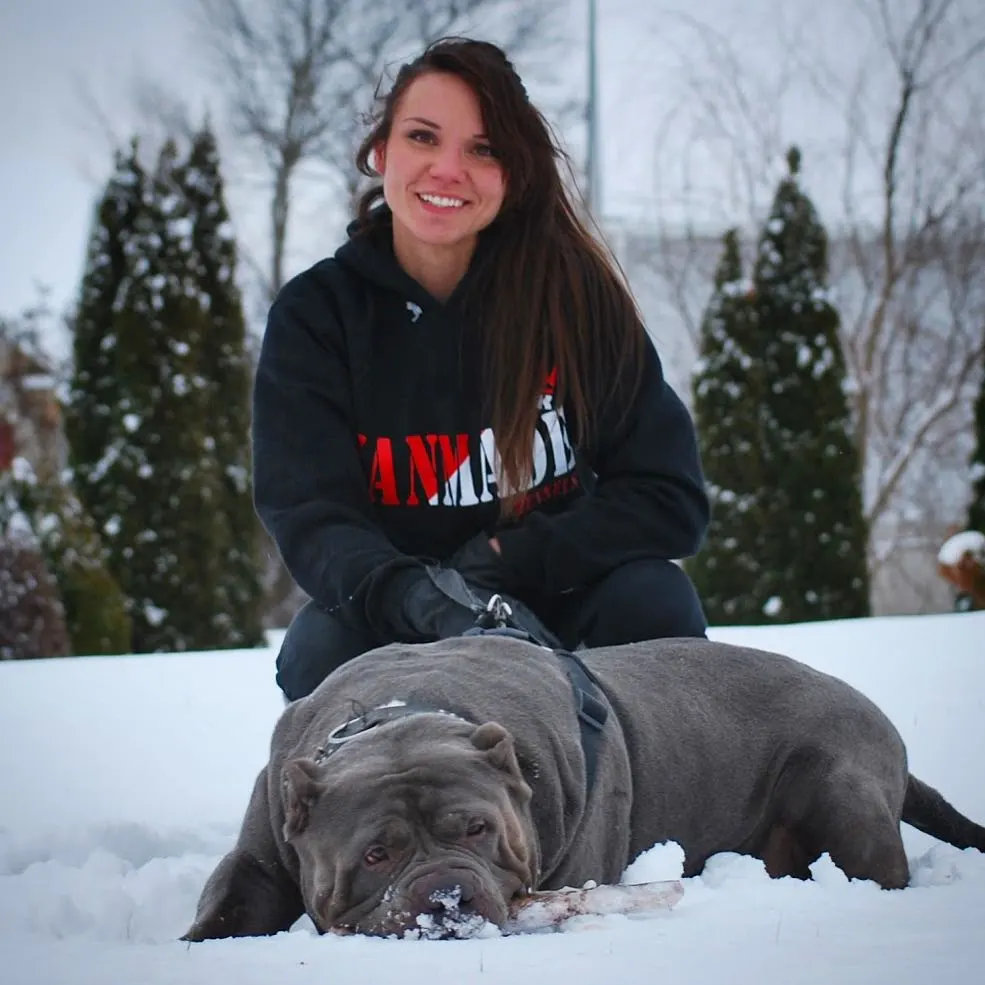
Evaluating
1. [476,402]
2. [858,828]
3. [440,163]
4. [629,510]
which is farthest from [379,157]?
[858,828]

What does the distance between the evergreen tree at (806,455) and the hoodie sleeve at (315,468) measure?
6847mm

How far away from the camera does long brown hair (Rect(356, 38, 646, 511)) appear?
355 cm

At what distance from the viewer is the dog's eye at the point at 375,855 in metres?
2.19

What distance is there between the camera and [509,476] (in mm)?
3570

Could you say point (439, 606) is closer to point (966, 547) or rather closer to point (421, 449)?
point (421, 449)

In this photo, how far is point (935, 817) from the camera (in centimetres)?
314

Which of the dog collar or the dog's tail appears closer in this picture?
the dog collar

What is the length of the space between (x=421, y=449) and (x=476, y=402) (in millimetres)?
195

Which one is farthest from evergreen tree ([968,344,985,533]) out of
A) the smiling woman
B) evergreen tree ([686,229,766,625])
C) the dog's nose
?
the dog's nose

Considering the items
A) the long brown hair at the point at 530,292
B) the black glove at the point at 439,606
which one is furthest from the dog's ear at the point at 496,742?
the long brown hair at the point at 530,292

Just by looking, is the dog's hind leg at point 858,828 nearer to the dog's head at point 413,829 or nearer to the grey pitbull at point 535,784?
the grey pitbull at point 535,784

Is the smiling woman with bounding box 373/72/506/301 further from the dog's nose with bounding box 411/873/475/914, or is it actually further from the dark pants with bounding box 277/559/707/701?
the dog's nose with bounding box 411/873/475/914

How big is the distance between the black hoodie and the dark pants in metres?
0.06

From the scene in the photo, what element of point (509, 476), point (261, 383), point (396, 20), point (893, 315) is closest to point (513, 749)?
point (509, 476)
